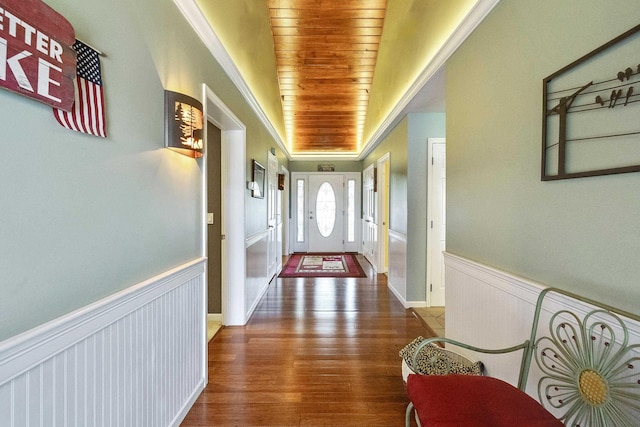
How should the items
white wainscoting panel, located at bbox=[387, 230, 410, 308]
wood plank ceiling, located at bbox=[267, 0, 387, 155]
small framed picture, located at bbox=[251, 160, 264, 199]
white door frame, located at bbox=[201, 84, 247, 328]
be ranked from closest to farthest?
1. white door frame, located at bbox=[201, 84, 247, 328]
2. small framed picture, located at bbox=[251, 160, 264, 199]
3. white wainscoting panel, located at bbox=[387, 230, 410, 308]
4. wood plank ceiling, located at bbox=[267, 0, 387, 155]

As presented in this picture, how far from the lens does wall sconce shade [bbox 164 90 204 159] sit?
1473mm

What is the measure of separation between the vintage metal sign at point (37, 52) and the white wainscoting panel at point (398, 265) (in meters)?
3.30

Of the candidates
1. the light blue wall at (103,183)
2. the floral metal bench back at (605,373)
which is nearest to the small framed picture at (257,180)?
the light blue wall at (103,183)

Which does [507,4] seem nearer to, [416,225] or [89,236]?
[89,236]

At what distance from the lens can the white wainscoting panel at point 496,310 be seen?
125cm

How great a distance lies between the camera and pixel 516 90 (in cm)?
143

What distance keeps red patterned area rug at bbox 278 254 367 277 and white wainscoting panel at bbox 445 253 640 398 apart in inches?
119

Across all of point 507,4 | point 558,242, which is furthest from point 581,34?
point 558,242

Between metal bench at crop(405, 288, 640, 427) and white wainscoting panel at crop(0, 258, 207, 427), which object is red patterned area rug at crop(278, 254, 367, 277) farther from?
metal bench at crop(405, 288, 640, 427)

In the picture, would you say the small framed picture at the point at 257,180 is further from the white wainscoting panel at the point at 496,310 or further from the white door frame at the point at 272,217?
the white wainscoting panel at the point at 496,310

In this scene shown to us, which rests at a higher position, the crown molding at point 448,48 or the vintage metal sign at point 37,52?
the crown molding at point 448,48

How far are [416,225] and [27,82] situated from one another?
335 cm

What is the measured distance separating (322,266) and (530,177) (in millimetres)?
4567

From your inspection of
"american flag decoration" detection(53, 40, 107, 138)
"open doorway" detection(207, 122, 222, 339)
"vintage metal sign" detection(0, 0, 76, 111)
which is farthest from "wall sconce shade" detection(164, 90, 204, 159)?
"open doorway" detection(207, 122, 222, 339)
